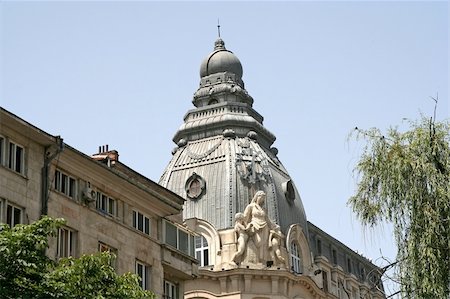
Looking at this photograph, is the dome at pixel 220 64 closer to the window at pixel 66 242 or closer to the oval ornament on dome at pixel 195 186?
the oval ornament on dome at pixel 195 186

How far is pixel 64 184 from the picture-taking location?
39.9m

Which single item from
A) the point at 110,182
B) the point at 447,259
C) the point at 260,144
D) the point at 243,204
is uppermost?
the point at 260,144

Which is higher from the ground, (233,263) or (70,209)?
(233,263)

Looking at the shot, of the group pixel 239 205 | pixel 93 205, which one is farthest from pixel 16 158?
pixel 239 205

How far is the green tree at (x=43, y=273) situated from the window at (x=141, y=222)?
12.5 m

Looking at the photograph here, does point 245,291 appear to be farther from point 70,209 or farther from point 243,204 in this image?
point 70,209

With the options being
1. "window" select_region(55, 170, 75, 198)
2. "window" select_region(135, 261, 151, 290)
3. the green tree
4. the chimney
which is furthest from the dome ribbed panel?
the green tree

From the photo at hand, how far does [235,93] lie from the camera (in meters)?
73.8

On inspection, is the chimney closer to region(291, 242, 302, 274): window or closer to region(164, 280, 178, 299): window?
region(164, 280, 178, 299): window

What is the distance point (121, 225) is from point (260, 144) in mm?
31160

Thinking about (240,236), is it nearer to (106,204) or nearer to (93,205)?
(106,204)

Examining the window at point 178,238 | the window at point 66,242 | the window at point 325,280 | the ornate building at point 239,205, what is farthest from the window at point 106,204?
the window at point 325,280

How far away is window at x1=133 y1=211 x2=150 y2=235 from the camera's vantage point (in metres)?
43.6

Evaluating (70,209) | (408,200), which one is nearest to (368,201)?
(408,200)
